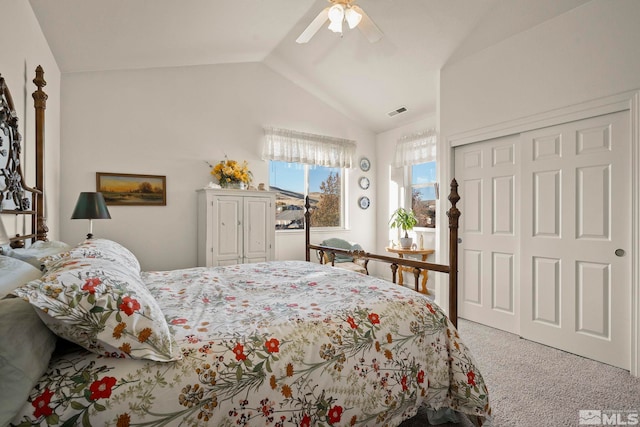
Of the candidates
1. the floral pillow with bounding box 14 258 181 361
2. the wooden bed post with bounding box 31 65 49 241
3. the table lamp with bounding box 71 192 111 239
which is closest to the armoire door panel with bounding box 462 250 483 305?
the floral pillow with bounding box 14 258 181 361

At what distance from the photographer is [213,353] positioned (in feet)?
3.55

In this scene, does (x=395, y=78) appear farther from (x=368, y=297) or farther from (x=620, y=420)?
(x=620, y=420)

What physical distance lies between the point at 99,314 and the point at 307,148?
13.6 feet

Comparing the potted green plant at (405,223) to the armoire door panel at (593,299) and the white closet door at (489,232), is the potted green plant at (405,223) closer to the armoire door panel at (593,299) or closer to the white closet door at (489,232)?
the white closet door at (489,232)

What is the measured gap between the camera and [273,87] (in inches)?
183

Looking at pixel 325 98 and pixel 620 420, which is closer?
pixel 620 420

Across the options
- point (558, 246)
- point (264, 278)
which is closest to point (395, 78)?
point (558, 246)

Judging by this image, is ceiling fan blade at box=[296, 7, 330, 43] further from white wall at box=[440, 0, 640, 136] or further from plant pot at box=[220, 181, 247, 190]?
plant pot at box=[220, 181, 247, 190]

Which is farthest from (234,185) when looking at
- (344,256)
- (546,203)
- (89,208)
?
(546,203)

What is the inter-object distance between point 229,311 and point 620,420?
2.18 meters

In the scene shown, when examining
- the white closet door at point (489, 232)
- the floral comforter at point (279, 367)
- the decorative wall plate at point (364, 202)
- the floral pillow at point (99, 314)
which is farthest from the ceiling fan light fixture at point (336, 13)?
the decorative wall plate at point (364, 202)

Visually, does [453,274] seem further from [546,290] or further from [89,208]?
[89,208]

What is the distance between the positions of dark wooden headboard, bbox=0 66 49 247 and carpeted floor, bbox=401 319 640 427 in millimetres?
2431

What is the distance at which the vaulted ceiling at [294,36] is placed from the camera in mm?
2721
